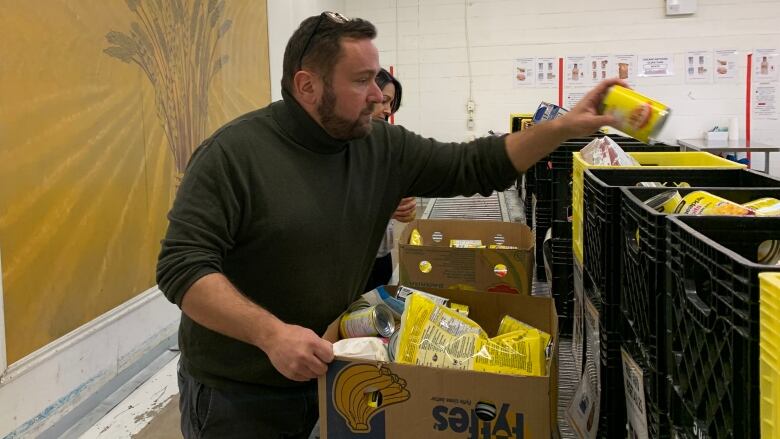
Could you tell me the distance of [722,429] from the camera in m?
0.60

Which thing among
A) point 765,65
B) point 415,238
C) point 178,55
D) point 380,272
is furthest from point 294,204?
point 765,65

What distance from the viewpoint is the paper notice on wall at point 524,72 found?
6.60 meters

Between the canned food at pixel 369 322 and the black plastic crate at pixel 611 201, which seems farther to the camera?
the canned food at pixel 369 322

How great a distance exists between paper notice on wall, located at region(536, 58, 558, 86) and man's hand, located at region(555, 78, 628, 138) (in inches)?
215

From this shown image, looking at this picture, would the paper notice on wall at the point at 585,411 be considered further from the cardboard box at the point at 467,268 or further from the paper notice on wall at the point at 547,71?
the paper notice on wall at the point at 547,71

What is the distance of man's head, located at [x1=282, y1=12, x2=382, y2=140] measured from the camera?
4.83ft

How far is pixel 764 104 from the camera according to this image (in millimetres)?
6289

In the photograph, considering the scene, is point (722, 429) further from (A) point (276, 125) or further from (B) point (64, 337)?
(B) point (64, 337)

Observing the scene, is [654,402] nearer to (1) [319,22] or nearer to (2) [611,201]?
(2) [611,201]

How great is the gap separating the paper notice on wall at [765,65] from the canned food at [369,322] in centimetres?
632

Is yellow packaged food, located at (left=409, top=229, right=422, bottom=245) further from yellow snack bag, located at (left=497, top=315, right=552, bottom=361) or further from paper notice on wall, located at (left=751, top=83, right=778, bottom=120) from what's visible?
paper notice on wall, located at (left=751, top=83, right=778, bottom=120)

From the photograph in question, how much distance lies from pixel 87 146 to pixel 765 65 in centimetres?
630

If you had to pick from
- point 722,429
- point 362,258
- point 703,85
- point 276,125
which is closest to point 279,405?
point 362,258

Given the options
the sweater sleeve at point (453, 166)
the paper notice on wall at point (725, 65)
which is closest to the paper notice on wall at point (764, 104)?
the paper notice on wall at point (725, 65)
